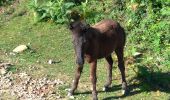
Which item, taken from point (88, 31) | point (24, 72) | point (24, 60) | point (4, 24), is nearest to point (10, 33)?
point (4, 24)

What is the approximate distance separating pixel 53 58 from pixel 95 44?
324cm

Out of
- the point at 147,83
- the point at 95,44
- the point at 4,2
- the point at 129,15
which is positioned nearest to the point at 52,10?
the point at 4,2

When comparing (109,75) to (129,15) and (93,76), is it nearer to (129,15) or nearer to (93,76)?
(93,76)

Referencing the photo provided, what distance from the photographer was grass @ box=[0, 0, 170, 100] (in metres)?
11.4

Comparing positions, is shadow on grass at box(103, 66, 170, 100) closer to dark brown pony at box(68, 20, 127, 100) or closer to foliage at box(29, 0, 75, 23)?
dark brown pony at box(68, 20, 127, 100)

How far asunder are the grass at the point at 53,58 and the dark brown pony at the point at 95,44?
409mm

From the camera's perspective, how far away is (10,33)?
598 inches

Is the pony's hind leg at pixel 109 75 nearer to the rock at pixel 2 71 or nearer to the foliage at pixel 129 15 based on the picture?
the foliage at pixel 129 15

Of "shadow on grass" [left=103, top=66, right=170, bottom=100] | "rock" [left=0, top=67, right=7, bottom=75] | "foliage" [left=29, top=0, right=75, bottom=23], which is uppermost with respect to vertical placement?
"foliage" [left=29, top=0, right=75, bottom=23]

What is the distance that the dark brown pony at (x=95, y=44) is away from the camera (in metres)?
9.81

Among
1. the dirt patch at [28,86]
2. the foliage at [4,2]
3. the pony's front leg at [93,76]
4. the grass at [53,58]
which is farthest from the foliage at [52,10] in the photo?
the pony's front leg at [93,76]

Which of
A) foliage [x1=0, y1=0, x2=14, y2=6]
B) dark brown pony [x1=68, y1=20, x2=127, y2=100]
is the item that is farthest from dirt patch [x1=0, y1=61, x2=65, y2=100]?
foliage [x1=0, y1=0, x2=14, y2=6]

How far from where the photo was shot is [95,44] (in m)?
10.4

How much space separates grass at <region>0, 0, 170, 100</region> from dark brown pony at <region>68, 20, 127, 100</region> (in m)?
0.41
